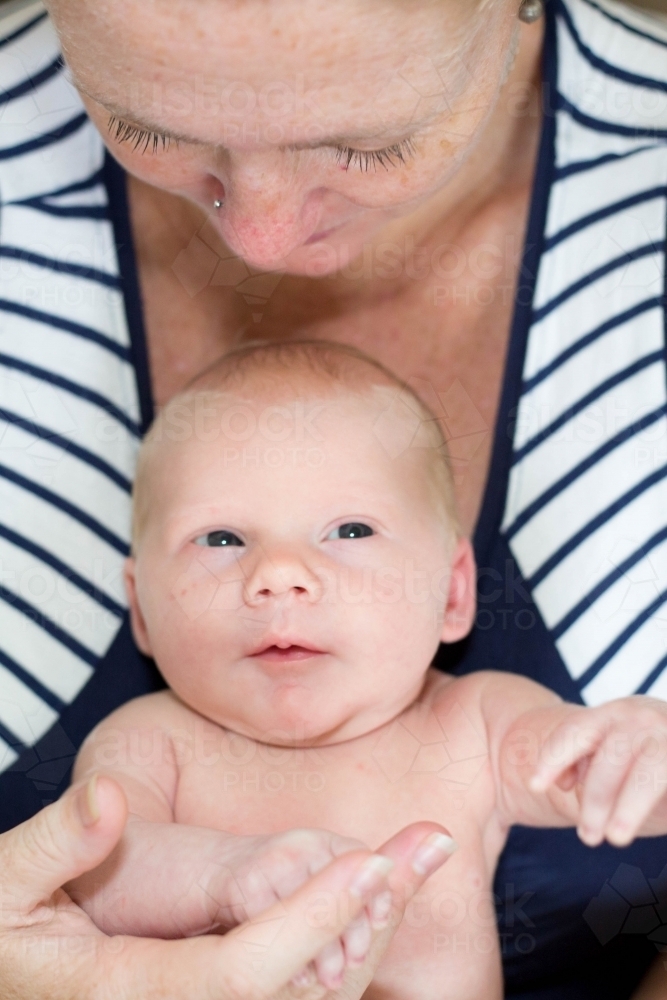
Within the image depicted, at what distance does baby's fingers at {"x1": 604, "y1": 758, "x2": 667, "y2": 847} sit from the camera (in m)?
0.63

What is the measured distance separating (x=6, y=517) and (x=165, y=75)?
1.27 feet

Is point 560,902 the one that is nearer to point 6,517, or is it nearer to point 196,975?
point 196,975

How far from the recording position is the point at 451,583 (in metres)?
0.94

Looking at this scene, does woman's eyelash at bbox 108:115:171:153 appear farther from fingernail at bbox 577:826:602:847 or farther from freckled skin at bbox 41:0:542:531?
fingernail at bbox 577:826:602:847

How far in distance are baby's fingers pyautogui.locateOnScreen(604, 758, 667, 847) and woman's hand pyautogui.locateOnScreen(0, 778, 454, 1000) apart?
0.10 metres

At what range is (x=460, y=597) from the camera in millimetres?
938

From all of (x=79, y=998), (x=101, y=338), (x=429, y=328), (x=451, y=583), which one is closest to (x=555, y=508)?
(x=451, y=583)

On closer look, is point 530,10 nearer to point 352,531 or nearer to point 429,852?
point 352,531

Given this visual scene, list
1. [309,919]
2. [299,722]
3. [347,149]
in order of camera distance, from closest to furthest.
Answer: [309,919] < [347,149] < [299,722]

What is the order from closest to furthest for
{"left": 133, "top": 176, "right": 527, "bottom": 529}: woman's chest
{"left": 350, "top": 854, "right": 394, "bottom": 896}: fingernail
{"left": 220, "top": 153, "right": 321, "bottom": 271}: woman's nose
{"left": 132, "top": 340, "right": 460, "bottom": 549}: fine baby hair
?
{"left": 350, "top": 854, "right": 394, "bottom": 896}: fingernail < {"left": 220, "top": 153, "right": 321, "bottom": 271}: woman's nose < {"left": 132, "top": 340, "right": 460, "bottom": 549}: fine baby hair < {"left": 133, "top": 176, "right": 527, "bottom": 529}: woman's chest

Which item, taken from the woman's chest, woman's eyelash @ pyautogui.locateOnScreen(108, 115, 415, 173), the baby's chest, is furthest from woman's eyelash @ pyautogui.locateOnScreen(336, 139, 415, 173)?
the baby's chest

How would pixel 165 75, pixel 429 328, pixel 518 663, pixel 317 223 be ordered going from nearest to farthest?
pixel 165 75 → pixel 317 223 → pixel 518 663 → pixel 429 328

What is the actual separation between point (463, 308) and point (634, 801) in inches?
21.9

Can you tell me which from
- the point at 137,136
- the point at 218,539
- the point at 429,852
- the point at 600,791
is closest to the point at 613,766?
the point at 600,791
